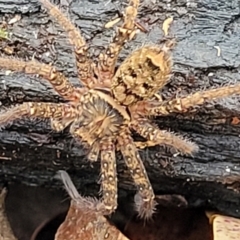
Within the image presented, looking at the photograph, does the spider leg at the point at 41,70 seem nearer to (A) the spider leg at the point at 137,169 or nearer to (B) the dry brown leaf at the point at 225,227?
(A) the spider leg at the point at 137,169

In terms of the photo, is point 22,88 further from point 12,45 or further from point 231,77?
point 231,77

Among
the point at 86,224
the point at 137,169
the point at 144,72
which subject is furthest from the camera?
the point at 86,224

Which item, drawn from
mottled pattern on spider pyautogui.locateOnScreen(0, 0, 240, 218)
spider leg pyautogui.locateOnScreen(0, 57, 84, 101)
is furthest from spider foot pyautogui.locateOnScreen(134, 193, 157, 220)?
spider leg pyautogui.locateOnScreen(0, 57, 84, 101)

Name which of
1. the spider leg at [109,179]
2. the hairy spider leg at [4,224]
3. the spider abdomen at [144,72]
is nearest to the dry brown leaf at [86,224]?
the spider leg at [109,179]

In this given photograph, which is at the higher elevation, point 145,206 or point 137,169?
point 137,169

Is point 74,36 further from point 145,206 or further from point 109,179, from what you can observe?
point 145,206

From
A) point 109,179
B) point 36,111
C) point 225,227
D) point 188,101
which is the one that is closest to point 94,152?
point 109,179

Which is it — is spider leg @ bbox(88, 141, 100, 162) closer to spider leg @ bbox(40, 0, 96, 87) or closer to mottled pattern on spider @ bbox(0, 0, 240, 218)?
mottled pattern on spider @ bbox(0, 0, 240, 218)
